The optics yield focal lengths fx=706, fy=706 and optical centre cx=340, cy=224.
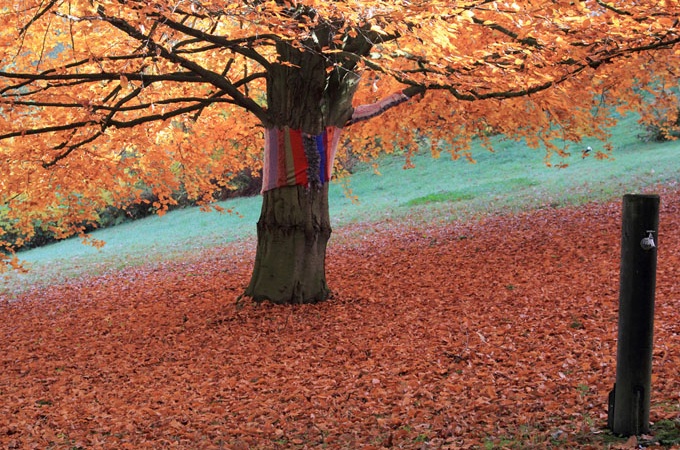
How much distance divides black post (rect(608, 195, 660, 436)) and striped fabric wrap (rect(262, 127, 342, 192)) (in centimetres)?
525

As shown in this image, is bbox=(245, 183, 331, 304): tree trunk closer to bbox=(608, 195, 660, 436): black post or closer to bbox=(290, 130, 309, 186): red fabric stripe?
bbox=(290, 130, 309, 186): red fabric stripe

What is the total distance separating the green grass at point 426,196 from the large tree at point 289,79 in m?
2.85

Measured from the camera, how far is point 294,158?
8.47 metres

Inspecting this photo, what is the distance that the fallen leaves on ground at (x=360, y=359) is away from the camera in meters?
4.62

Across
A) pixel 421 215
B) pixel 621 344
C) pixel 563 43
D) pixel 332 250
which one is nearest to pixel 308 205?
pixel 563 43

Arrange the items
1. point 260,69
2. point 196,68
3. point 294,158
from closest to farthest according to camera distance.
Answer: point 196,68 → point 294,158 → point 260,69

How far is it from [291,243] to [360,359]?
2479 millimetres

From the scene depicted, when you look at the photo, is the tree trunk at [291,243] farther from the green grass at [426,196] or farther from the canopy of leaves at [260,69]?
the green grass at [426,196]

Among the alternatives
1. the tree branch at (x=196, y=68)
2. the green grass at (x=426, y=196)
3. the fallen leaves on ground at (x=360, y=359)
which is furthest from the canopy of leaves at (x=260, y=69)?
the green grass at (x=426, y=196)

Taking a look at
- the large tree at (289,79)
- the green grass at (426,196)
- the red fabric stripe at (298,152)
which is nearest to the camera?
the large tree at (289,79)

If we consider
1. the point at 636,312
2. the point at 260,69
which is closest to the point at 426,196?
the point at 260,69

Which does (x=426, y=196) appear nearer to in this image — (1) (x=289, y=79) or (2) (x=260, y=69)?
(2) (x=260, y=69)

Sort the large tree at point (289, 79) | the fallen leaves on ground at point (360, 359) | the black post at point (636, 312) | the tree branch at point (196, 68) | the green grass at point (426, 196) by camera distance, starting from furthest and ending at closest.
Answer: the green grass at point (426, 196)
the large tree at point (289, 79)
the tree branch at point (196, 68)
the fallen leaves on ground at point (360, 359)
the black post at point (636, 312)

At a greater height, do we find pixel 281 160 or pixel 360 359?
pixel 281 160
